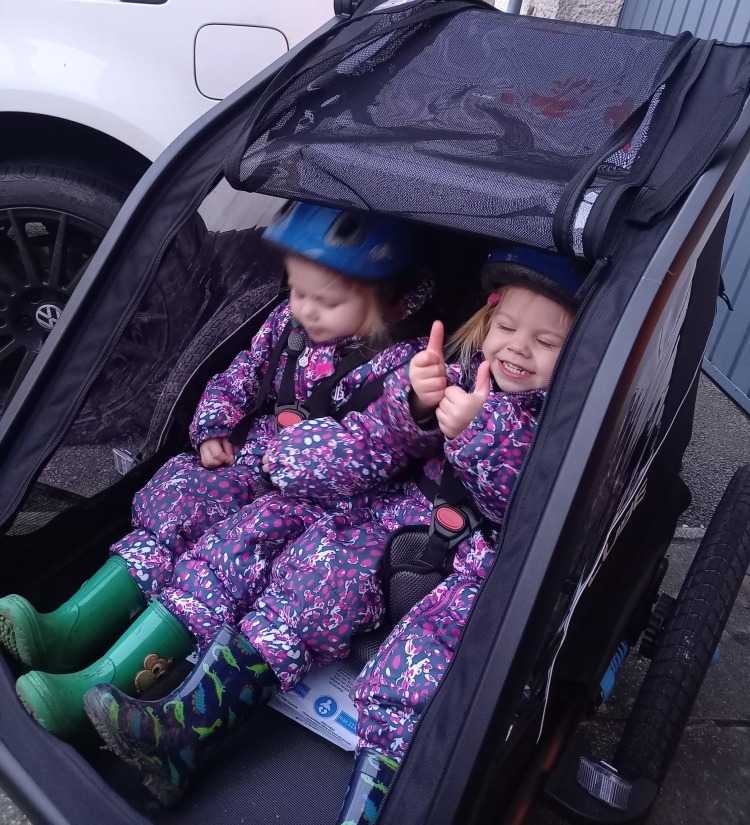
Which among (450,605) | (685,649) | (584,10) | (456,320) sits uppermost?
(584,10)

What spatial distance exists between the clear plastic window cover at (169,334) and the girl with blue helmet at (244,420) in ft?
0.29

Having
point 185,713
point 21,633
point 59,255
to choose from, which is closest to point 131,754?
point 185,713

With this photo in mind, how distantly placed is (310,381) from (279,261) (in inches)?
11.8

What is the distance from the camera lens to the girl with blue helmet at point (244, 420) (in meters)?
1.39

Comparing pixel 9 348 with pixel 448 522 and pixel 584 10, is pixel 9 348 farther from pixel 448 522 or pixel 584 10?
pixel 584 10

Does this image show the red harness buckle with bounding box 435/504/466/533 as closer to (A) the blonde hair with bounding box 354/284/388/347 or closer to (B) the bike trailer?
(B) the bike trailer

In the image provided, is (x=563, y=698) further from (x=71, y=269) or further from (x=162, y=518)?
(x=71, y=269)

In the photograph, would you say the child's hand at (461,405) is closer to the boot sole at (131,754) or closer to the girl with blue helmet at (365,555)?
the girl with blue helmet at (365,555)

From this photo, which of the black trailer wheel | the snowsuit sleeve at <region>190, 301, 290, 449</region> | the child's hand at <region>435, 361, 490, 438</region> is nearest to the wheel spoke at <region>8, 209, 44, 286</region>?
the snowsuit sleeve at <region>190, 301, 290, 449</region>

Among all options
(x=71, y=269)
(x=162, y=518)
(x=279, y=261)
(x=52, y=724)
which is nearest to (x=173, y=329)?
(x=279, y=261)

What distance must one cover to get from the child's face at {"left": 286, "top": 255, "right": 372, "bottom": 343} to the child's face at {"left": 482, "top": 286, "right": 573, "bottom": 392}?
36 cm

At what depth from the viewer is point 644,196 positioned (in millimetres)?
1091

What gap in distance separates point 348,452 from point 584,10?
3447 millimetres

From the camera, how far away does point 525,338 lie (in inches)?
52.3
